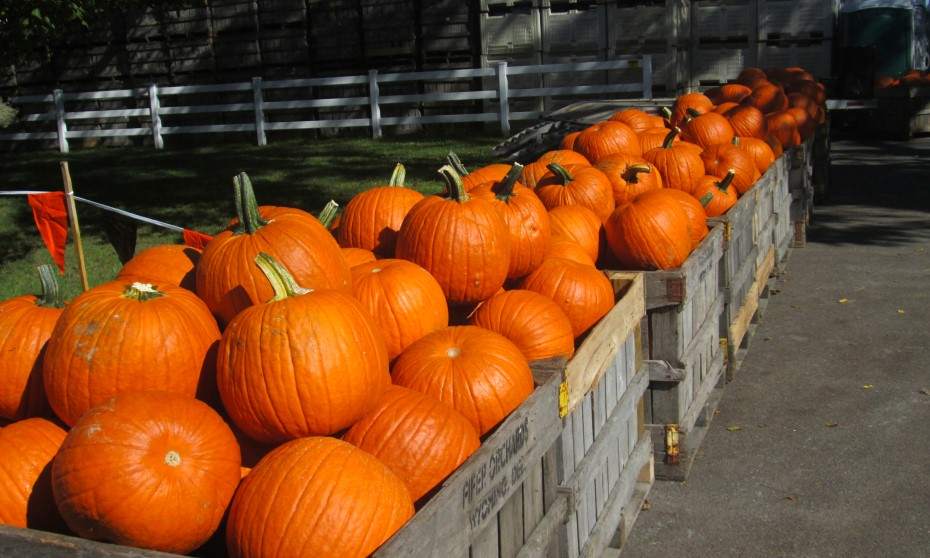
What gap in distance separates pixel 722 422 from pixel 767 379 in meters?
0.82

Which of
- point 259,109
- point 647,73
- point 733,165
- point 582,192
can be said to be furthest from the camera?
point 259,109

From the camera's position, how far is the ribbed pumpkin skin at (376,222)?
446cm

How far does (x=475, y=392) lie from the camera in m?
3.29

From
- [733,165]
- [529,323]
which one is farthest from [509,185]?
[733,165]

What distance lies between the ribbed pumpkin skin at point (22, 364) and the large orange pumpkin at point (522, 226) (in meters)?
1.92

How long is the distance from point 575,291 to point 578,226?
945mm

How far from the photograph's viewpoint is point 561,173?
18.2ft

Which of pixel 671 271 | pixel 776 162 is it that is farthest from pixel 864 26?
pixel 671 271

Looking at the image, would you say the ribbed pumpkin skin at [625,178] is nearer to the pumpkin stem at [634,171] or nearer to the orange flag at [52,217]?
the pumpkin stem at [634,171]

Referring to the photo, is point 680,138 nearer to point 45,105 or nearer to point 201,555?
point 201,555

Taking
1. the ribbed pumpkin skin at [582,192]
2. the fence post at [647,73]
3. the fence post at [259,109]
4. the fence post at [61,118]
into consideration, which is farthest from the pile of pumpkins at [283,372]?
the fence post at [61,118]

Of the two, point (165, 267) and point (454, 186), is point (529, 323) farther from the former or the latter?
point (165, 267)

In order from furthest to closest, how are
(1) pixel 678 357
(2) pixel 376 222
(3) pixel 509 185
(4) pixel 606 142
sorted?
(4) pixel 606 142 < (1) pixel 678 357 < (3) pixel 509 185 < (2) pixel 376 222

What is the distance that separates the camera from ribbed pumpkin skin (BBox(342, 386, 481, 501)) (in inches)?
114
